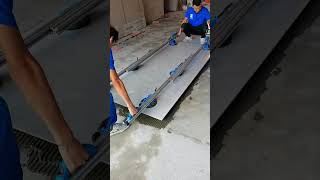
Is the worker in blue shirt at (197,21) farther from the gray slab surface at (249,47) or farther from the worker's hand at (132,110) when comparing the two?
the worker's hand at (132,110)

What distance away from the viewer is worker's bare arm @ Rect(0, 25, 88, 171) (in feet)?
1.85

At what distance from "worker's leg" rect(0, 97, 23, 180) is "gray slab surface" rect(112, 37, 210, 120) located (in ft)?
4.01

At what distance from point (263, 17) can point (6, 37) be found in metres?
2.29

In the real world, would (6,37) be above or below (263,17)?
above

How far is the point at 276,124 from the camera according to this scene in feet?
4.91

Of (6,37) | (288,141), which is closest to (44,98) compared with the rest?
(6,37)

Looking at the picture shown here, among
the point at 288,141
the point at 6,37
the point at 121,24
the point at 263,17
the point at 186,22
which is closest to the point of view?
the point at 6,37

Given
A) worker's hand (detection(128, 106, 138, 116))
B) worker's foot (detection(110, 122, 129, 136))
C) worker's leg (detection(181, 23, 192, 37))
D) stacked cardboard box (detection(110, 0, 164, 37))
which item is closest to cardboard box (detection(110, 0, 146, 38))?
stacked cardboard box (detection(110, 0, 164, 37))

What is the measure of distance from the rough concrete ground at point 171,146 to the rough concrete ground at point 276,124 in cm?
17

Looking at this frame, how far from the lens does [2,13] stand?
556 millimetres

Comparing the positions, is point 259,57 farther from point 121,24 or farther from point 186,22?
point 121,24

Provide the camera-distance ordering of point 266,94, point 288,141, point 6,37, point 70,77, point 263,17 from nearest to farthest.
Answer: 1. point 6,37
2. point 288,141
3. point 266,94
4. point 70,77
5. point 263,17

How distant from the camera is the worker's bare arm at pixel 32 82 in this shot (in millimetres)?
563

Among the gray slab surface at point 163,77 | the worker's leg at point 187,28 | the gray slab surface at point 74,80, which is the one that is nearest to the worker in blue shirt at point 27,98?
the gray slab surface at point 74,80
